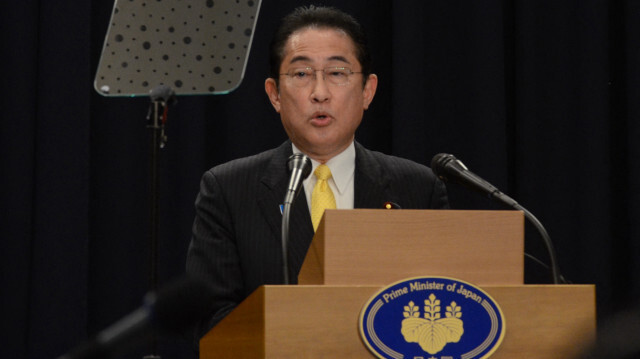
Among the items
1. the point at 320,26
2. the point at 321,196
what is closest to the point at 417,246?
the point at 321,196

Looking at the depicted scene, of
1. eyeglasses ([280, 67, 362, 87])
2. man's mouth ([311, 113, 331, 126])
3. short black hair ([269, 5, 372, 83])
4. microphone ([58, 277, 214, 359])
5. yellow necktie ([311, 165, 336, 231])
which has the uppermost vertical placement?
short black hair ([269, 5, 372, 83])

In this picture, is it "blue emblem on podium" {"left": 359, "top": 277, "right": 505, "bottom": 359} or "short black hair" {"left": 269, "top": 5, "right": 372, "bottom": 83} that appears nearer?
"blue emblem on podium" {"left": 359, "top": 277, "right": 505, "bottom": 359}

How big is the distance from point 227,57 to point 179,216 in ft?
4.39

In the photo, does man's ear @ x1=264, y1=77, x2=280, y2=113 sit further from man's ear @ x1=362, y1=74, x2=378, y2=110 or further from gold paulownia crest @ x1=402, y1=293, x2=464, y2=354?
gold paulownia crest @ x1=402, y1=293, x2=464, y2=354

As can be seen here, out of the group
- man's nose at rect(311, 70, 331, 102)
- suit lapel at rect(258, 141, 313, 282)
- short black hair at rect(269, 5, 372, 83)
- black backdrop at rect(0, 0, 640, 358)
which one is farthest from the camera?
black backdrop at rect(0, 0, 640, 358)

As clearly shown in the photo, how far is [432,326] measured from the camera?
144 centimetres

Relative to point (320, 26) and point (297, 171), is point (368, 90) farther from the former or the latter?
point (297, 171)

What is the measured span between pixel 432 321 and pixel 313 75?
1.24m

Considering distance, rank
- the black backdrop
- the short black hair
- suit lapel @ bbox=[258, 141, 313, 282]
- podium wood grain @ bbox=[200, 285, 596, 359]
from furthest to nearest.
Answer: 1. the black backdrop
2. the short black hair
3. suit lapel @ bbox=[258, 141, 313, 282]
4. podium wood grain @ bbox=[200, 285, 596, 359]

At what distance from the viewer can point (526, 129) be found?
11.5ft

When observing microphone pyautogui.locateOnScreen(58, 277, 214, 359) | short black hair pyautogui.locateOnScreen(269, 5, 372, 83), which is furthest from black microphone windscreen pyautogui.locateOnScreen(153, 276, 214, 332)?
short black hair pyautogui.locateOnScreen(269, 5, 372, 83)

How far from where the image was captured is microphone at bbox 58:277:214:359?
0.75 m

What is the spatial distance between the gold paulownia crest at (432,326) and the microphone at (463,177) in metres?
0.38

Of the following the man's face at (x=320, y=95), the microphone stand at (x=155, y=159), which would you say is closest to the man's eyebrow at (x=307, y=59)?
the man's face at (x=320, y=95)
